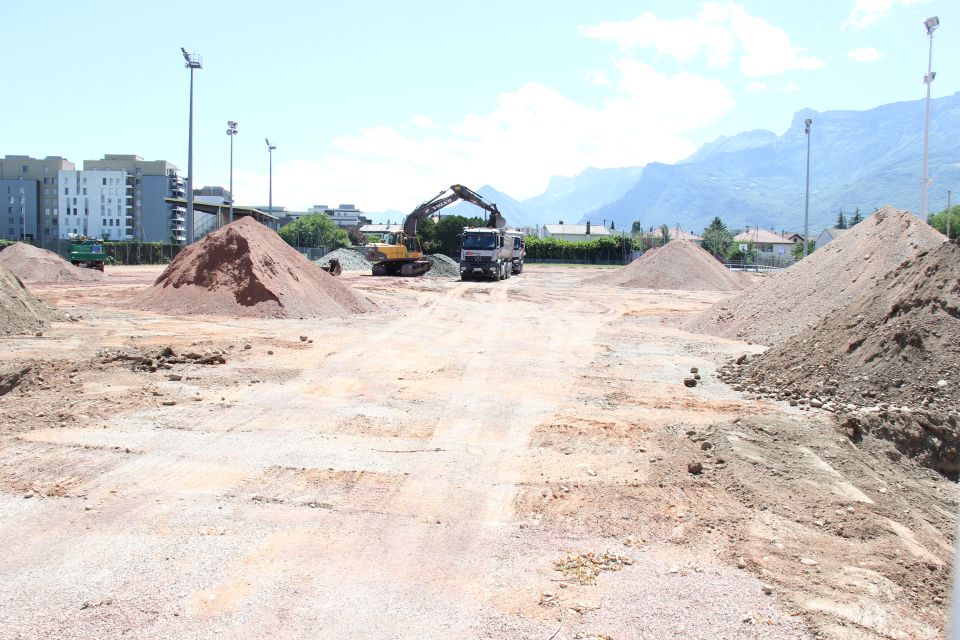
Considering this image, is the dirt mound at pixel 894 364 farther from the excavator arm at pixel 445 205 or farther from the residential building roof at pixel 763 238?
the residential building roof at pixel 763 238

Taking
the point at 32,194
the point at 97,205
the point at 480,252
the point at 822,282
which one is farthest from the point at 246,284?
the point at 32,194

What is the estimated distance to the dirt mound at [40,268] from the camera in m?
38.8

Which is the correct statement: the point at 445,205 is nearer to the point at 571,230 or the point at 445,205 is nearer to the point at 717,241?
the point at 717,241

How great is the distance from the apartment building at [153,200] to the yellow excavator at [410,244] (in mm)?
100171

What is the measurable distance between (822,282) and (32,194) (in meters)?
155

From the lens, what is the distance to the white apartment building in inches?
5591

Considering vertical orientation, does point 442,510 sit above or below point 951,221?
below

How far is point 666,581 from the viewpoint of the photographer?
5.55m

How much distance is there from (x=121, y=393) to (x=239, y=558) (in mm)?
6352

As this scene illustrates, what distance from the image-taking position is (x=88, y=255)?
46000mm

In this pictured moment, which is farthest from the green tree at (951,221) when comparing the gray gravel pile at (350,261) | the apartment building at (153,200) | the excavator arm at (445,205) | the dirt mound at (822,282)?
the apartment building at (153,200)

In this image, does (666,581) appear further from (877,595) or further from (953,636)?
(953,636)

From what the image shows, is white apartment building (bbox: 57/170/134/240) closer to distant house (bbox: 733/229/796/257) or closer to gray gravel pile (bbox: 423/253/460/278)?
gray gravel pile (bbox: 423/253/460/278)

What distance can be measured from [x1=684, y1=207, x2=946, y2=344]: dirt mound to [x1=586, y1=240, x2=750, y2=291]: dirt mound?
863 inches
